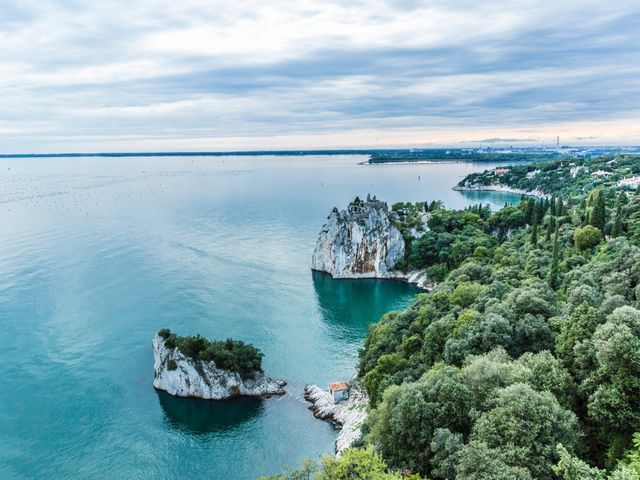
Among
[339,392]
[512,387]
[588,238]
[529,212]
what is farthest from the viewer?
[529,212]

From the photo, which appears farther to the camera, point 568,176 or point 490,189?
point 490,189

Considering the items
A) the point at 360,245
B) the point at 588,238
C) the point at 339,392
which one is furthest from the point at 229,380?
the point at 360,245

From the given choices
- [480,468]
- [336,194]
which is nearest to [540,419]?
[480,468]

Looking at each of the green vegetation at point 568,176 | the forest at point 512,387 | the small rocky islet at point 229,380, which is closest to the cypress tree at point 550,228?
the forest at point 512,387

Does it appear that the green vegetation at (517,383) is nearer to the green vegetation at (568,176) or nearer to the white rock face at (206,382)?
the white rock face at (206,382)

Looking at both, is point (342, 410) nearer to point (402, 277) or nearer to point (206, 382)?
point (206, 382)

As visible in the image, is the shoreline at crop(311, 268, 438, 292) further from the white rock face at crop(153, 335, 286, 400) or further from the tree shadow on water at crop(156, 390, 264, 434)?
the tree shadow on water at crop(156, 390, 264, 434)

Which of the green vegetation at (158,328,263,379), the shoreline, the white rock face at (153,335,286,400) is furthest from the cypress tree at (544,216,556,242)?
the green vegetation at (158,328,263,379)
